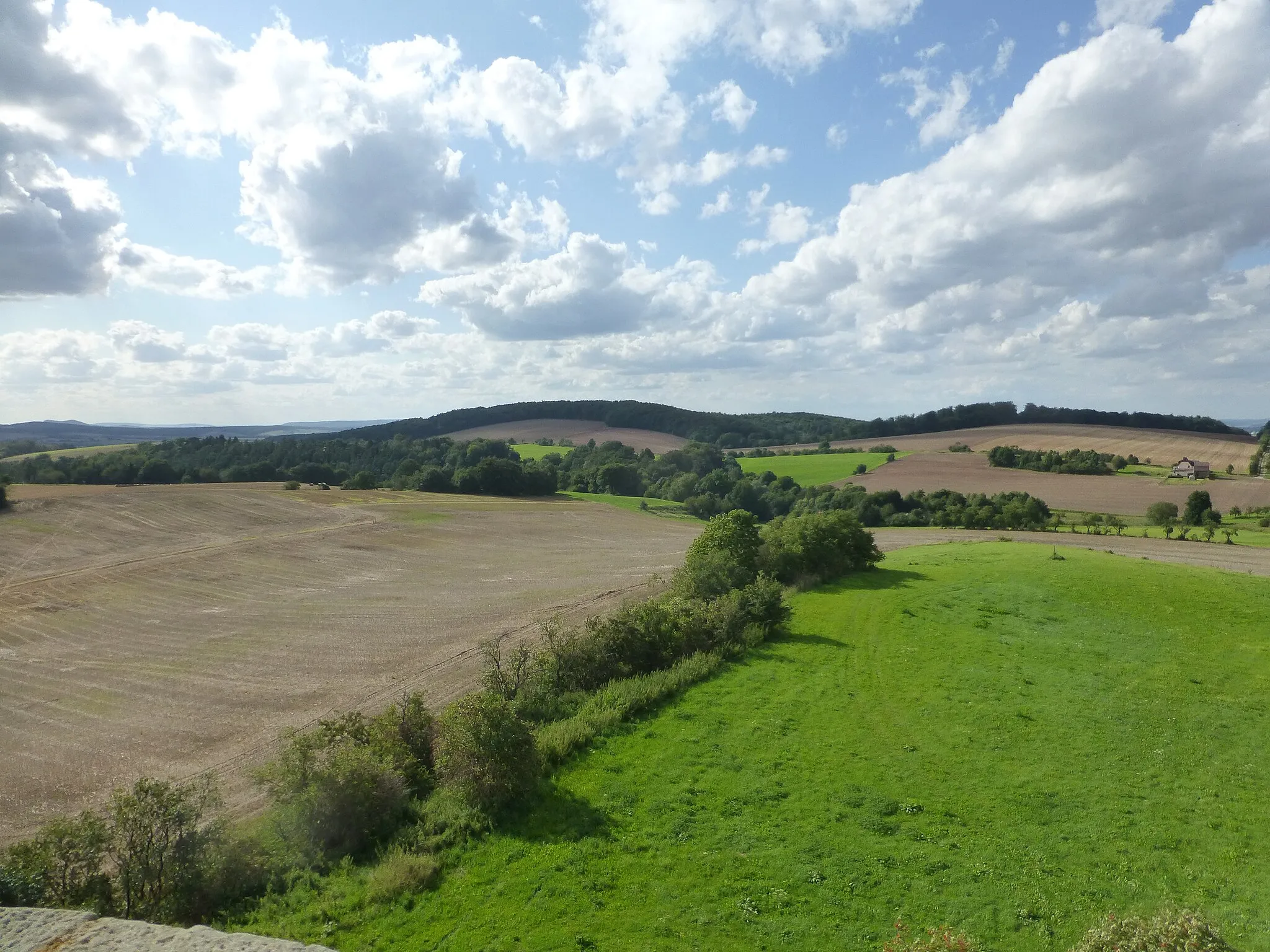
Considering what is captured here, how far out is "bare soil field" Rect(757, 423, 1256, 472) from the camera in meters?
102

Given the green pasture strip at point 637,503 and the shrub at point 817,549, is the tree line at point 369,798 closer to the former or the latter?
the shrub at point 817,549

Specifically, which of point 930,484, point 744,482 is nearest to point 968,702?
point 930,484

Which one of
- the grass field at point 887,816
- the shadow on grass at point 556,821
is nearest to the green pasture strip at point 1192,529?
the grass field at point 887,816

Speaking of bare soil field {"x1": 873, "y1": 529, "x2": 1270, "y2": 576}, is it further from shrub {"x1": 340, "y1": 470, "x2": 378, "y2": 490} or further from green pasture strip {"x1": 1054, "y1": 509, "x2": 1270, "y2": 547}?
shrub {"x1": 340, "y1": 470, "x2": 378, "y2": 490}

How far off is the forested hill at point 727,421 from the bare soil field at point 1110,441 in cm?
986

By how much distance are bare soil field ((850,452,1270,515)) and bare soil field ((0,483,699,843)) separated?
39.3 metres

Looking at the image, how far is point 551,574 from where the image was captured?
190ft

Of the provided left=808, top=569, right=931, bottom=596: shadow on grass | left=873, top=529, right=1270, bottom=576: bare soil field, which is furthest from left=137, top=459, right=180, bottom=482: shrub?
left=873, top=529, right=1270, bottom=576: bare soil field

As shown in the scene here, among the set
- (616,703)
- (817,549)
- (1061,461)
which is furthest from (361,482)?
(1061,461)

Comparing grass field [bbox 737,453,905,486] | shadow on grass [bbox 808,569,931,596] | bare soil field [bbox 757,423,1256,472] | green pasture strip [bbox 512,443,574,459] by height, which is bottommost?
shadow on grass [bbox 808,569,931,596]

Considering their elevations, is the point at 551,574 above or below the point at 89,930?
below

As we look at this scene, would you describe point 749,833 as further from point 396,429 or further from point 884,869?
point 396,429

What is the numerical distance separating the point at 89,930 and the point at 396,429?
7466 inches

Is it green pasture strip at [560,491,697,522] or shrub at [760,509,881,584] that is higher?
shrub at [760,509,881,584]
